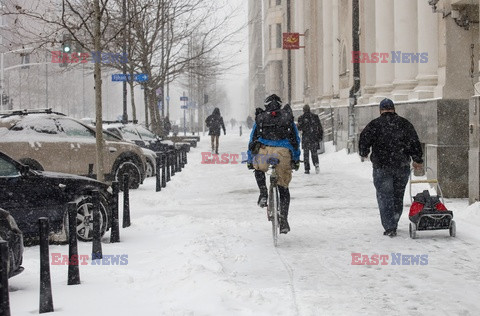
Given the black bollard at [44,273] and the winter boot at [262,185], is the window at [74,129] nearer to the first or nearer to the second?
the winter boot at [262,185]

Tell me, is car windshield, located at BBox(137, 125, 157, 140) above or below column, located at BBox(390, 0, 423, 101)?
below

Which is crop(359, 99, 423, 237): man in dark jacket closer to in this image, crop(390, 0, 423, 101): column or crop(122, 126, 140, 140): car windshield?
crop(390, 0, 423, 101): column

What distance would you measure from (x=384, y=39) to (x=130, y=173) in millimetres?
11315

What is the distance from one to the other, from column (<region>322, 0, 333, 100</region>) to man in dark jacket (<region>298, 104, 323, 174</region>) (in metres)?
15.3

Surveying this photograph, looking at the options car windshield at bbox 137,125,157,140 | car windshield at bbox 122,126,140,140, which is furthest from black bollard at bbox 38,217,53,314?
car windshield at bbox 137,125,157,140

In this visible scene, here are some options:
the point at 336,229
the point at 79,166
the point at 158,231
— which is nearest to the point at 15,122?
the point at 79,166

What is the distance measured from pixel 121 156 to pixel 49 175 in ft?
25.5

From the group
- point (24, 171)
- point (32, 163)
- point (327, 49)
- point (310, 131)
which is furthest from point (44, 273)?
point (327, 49)

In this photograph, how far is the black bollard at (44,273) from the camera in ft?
19.5

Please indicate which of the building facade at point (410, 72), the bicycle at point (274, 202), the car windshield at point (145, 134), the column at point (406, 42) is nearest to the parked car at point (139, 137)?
the car windshield at point (145, 134)

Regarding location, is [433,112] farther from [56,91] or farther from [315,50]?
[56,91]

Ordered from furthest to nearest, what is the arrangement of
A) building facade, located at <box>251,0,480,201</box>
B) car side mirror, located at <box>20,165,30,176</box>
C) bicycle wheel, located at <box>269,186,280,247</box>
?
building facade, located at <box>251,0,480,201</box> → bicycle wheel, located at <box>269,186,280,247</box> → car side mirror, located at <box>20,165,30,176</box>

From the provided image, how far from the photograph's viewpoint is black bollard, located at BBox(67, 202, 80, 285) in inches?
269

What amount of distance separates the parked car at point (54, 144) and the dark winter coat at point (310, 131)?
6068 millimetres
